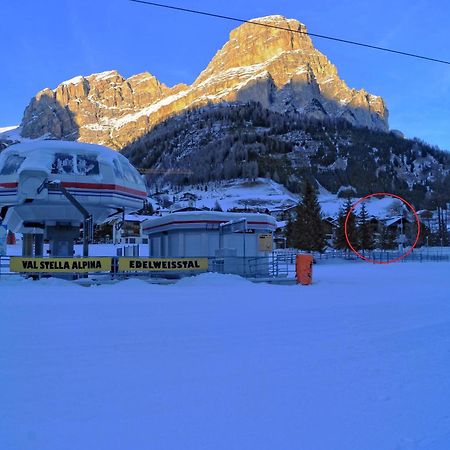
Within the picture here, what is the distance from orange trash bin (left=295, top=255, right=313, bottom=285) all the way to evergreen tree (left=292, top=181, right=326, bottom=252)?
3651cm

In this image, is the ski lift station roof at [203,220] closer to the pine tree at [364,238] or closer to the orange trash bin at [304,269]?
the orange trash bin at [304,269]

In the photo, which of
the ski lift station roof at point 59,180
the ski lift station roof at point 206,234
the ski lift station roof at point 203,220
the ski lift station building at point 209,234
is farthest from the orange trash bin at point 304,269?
the ski lift station roof at point 59,180

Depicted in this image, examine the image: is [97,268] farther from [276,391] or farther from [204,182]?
[204,182]

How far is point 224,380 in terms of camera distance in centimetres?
589

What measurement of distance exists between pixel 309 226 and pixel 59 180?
40.2 metres

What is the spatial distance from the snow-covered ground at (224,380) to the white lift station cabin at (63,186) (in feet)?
40.4

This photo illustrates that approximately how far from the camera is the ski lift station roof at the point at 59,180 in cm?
2309

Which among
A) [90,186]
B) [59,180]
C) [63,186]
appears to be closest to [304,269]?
[90,186]

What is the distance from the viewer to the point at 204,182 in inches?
7731

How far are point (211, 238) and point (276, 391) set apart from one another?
2293 cm

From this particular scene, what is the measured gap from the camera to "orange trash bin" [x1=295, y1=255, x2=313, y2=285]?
22.6m

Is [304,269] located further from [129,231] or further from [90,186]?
[129,231]

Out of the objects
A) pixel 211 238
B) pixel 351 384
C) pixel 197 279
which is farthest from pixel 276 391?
pixel 211 238

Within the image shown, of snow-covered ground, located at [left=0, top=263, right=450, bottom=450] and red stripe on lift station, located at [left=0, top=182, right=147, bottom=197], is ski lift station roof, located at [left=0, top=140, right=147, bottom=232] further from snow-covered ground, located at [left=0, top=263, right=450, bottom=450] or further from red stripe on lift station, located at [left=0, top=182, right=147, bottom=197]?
snow-covered ground, located at [left=0, top=263, right=450, bottom=450]
